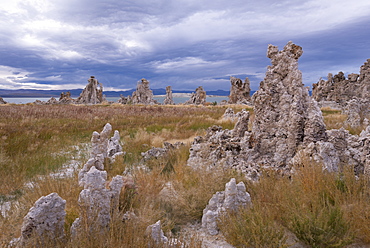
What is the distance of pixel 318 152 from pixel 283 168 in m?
0.83

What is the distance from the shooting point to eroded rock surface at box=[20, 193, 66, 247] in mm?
2896

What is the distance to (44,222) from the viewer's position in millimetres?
3004

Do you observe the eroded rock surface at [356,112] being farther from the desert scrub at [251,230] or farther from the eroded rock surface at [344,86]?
the eroded rock surface at [344,86]

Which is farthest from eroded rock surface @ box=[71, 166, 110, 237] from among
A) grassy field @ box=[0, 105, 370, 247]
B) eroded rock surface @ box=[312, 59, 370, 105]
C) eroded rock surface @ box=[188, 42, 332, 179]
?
eroded rock surface @ box=[312, 59, 370, 105]

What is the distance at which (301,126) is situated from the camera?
6.11 meters

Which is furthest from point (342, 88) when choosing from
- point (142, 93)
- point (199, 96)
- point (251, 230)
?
point (251, 230)

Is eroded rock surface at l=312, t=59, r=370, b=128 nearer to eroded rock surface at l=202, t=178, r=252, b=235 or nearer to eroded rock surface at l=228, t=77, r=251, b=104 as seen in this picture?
eroded rock surface at l=228, t=77, r=251, b=104

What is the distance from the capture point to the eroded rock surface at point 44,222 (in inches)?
114

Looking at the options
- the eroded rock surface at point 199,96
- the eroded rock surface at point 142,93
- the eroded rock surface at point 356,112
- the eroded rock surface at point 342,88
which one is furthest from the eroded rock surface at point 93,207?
the eroded rock surface at point 199,96

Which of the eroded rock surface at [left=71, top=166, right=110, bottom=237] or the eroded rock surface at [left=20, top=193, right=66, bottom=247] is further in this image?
the eroded rock surface at [left=71, top=166, right=110, bottom=237]

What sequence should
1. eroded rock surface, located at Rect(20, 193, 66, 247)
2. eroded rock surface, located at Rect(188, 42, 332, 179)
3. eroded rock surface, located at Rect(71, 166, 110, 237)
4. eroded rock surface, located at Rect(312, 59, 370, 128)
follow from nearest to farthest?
1. eroded rock surface, located at Rect(20, 193, 66, 247)
2. eroded rock surface, located at Rect(71, 166, 110, 237)
3. eroded rock surface, located at Rect(188, 42, 332, 179)
4. eroded rock surface, located at Rect(312, 59, 370, 128)

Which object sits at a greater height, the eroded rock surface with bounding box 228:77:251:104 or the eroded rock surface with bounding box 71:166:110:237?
the eroded rock surface with bounding box 228:77:251:104

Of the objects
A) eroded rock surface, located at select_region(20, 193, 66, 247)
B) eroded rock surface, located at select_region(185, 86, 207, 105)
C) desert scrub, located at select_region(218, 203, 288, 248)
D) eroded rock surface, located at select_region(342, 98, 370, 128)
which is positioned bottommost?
desert scrub, located at select_region(218, 203, 288, 248)

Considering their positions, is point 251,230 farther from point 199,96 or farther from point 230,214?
point 199,96
